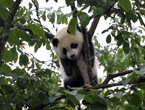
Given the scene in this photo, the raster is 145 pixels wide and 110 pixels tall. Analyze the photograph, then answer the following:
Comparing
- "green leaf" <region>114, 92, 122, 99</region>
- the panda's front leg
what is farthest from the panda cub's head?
"green leaf" <region>114, 92, 122, 99</region>

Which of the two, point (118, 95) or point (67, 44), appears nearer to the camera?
point (118, 95)

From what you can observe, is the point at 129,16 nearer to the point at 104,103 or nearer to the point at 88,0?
the point at 88,0

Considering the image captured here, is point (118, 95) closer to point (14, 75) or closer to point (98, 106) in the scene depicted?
point (98, 106)

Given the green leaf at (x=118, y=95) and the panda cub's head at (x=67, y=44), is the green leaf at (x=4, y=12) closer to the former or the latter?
the green leaf at (x=118, y=95)

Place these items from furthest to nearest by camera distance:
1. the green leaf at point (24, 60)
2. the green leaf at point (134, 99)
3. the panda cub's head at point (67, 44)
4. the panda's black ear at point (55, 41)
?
the panda cub's head at point (67, 44) < the panda's black ear at point (55, 41) < the green leaf at point (24, 60) < the green leaf at point (134, 99)

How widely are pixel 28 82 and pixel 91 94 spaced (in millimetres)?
730

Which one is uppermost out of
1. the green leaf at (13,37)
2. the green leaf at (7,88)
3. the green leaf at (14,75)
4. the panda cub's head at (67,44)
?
the panda cub's head at (67,44)

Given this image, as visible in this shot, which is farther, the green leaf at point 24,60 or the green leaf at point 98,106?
the green leaf at point 24,60

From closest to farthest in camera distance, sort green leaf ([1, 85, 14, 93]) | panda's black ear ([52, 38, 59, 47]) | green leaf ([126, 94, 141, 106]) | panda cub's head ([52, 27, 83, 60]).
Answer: green leaf ([126, 94, 141, 106]) < green leaf ([1, 85, 14, 93]) < panda's black ear ([52, 38, 59, 47]) < panda cub's head ([52, 27, 83, 60])

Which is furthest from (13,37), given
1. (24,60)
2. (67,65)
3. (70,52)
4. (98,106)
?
(67,65)

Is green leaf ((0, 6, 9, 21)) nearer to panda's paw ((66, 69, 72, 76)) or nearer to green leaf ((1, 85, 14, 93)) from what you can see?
green leaf ((1, 85, 14, 93))

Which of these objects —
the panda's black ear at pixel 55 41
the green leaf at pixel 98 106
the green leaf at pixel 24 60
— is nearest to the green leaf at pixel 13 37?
the green leaf at pixel 98 106

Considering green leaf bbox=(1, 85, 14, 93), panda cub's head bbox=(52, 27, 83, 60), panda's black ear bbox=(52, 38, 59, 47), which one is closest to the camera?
green leaf bbox=(1, 85, 14, 93)

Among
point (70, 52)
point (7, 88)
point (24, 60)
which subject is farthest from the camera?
point (70, 52)
